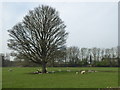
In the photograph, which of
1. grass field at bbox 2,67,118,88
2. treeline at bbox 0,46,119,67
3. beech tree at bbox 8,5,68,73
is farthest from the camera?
treeline at bbox 0,46,119,67

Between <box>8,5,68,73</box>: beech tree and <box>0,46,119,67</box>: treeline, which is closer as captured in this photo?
<box>8,5,68,73</box>: beech tree

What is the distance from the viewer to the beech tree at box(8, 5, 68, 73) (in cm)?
4297

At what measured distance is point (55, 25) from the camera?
43719 millimetres

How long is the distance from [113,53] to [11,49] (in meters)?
56.3

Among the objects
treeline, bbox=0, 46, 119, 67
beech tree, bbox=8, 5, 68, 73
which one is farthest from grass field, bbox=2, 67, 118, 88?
treeline, bbox=0, 46, 119, 67

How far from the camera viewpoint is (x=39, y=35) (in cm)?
4362

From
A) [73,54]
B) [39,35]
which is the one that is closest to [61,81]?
[39,35]

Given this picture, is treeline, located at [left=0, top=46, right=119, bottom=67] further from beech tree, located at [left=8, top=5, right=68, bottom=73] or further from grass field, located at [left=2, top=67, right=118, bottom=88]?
grass field, located at [left=2, top=67, right=118, bottom=88]

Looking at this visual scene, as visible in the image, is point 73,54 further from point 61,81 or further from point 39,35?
point 61,81

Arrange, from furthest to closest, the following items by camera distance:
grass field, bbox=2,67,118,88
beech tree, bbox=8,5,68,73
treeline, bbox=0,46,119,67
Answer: treeline, bbox=0,46,119,67
beech tree, bbox=8,5,68,73
grass field, bbox=2,67,118,88

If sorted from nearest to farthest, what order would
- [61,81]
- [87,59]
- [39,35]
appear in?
[61,81], [39,35], [87,59]

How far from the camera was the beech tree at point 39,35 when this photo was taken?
42969 mm

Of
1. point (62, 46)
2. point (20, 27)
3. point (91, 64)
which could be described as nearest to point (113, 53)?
point (91, 64)

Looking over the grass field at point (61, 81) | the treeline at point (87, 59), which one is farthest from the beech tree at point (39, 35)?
the treeline at point (87, 59)
